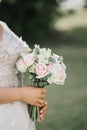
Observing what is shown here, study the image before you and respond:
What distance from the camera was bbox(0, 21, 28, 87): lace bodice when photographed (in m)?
4.11

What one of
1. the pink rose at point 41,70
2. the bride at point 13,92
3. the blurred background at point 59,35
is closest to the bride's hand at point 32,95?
the bride at point 13,92

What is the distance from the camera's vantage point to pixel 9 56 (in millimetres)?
4125

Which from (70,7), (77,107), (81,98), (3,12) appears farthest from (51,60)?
(70,7)

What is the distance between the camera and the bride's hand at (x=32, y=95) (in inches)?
161

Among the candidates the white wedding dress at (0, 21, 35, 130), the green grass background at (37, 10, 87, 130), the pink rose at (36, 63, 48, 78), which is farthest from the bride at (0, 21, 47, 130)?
the green grass background at (37, 10, 87, 130)

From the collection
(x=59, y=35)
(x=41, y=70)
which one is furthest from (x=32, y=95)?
(x=59, y=35)

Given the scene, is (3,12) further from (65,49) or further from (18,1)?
(65,49)

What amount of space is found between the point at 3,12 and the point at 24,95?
1616 centimetres

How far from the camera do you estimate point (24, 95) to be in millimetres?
4102

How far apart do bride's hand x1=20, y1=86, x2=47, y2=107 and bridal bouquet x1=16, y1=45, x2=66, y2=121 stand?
0.10 metres

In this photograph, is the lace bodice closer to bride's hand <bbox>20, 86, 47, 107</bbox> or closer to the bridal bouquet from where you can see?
the bridal bouquet

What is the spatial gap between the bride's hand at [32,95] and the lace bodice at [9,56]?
0.17m

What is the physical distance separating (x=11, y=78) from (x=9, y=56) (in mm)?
186

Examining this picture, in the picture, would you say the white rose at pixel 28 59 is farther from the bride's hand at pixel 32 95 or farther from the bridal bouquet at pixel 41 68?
the bride's hand at pixel 32 95
